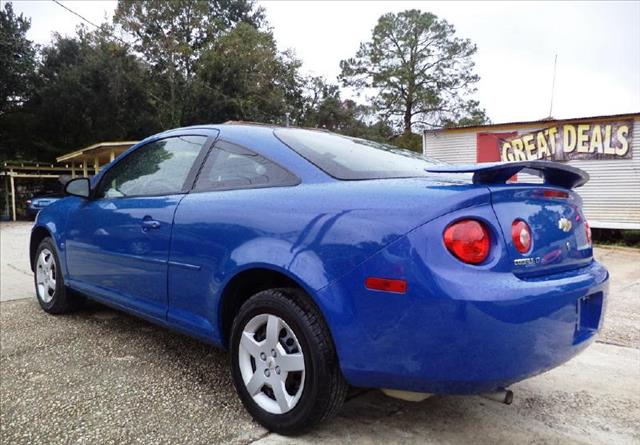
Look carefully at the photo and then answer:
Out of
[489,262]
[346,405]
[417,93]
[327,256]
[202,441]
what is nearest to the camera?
[489,262]

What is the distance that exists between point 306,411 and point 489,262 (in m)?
0.98

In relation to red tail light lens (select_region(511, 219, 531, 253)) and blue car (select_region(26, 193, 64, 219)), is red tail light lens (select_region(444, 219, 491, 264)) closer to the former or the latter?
red tail light lens (select_region(511, 219, 531, 253))

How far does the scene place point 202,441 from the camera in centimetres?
221

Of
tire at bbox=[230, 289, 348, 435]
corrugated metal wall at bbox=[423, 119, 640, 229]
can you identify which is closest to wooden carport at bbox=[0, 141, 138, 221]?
corrugated metal wall at bbox=[423, 119, 640, 229]

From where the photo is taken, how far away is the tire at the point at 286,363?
210cm

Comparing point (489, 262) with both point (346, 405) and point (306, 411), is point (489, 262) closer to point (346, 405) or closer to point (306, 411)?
point (306, 411)

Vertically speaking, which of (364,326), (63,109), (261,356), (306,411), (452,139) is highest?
(63,109)

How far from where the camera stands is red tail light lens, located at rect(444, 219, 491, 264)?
1861 mm

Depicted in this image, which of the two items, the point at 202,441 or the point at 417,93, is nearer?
the point at 202,441

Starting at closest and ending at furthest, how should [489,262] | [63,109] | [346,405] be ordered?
1. [489,262]
2. [346,405]
3. [63,109]

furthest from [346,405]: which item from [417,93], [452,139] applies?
[417,93]

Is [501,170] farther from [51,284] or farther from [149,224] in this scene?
[51,284]

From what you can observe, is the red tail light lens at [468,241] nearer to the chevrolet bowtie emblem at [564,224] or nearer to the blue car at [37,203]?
the chevrolet bowtie emblem at [564,224]

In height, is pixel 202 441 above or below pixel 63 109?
below
